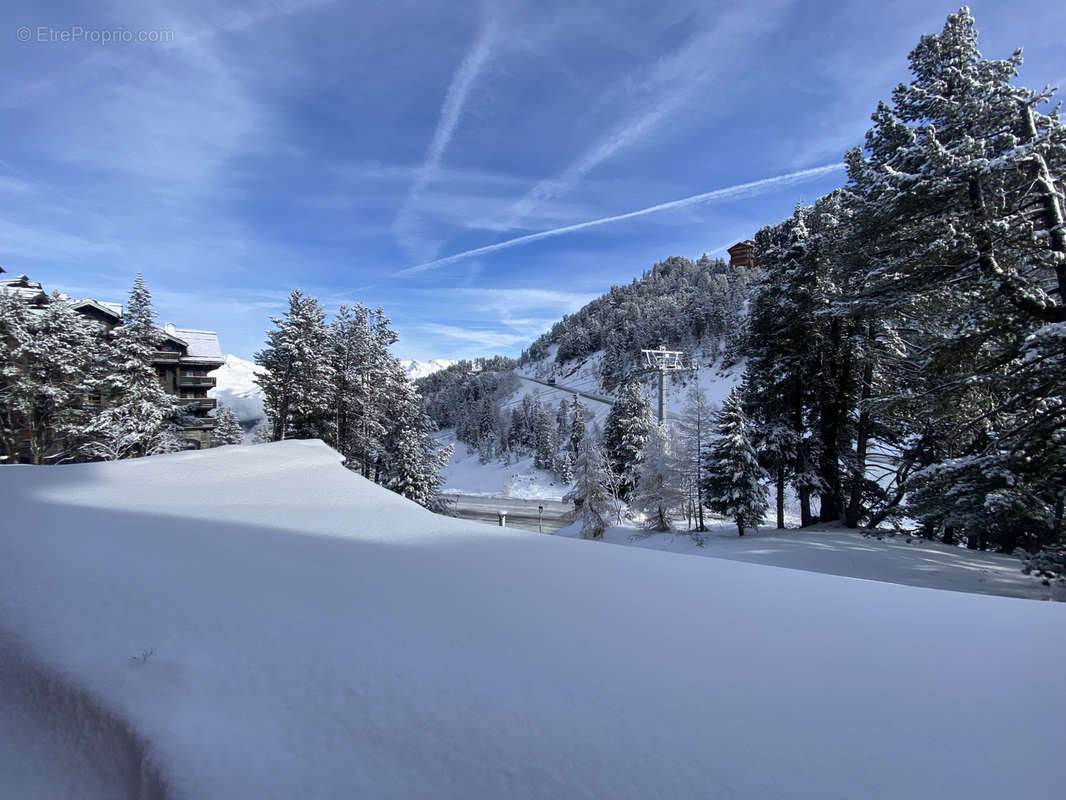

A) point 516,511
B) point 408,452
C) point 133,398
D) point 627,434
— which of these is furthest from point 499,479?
point 133,398

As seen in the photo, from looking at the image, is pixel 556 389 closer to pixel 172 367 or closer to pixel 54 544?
pixel 172 367

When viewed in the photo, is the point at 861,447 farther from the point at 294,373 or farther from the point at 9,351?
the point at 9,351

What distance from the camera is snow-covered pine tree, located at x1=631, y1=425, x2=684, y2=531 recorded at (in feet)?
80.6

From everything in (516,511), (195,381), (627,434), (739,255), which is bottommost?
(516,511)

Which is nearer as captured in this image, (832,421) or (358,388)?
(832,421)

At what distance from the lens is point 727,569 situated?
11.4 feet

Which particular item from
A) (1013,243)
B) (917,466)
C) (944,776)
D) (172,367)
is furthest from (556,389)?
(944,776)

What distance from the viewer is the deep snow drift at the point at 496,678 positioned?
1396 millimetres

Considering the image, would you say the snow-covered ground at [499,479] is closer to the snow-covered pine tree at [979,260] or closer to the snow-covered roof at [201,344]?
the snow-covered roof at [201,344]

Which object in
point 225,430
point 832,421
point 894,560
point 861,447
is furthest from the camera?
point 225,430

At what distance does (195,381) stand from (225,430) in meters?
14.2

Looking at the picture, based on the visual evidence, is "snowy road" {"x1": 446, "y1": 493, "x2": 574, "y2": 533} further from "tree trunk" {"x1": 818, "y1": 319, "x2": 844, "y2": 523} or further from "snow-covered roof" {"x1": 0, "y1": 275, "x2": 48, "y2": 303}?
"snow-covered roof" {"x1": 0, "y1": 275, "x2": 48, "y2": 303}

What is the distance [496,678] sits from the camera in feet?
6.01

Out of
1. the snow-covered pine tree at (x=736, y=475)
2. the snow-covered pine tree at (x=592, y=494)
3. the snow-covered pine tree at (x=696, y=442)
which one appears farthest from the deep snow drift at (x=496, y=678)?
the snow-covered pine tree at (x=696, y=442)
